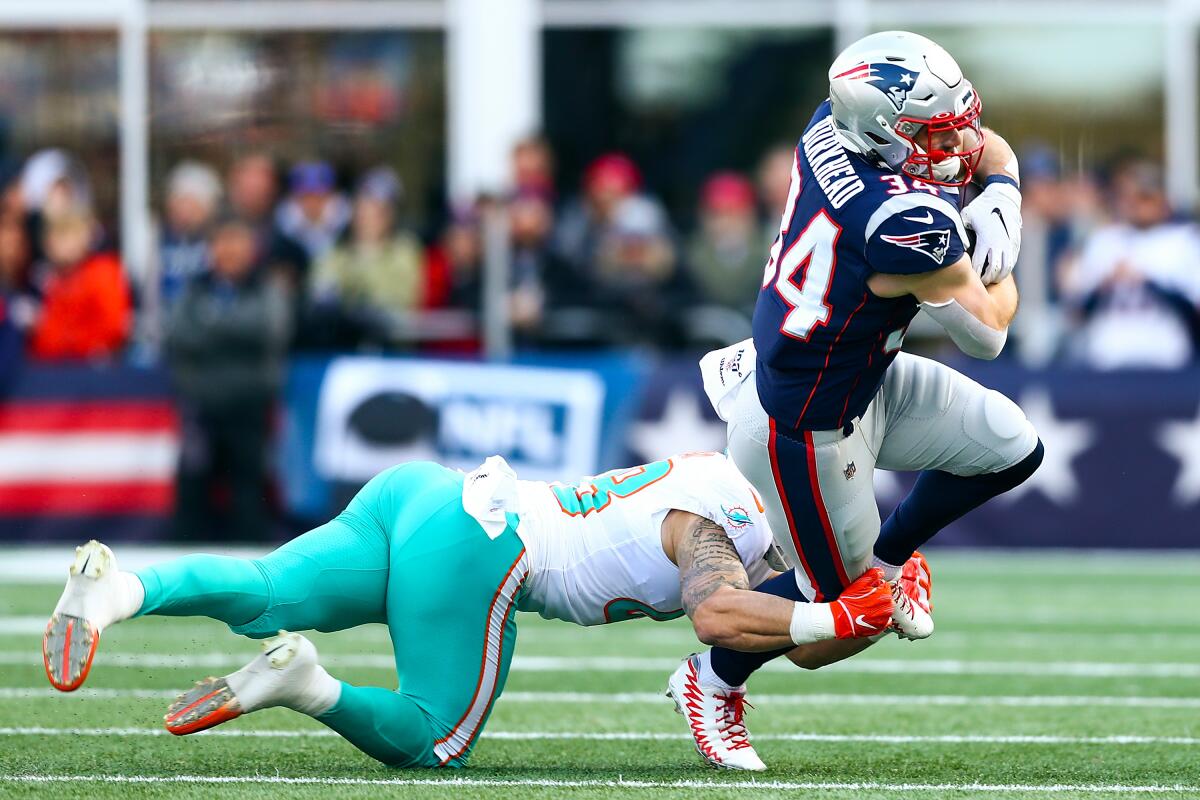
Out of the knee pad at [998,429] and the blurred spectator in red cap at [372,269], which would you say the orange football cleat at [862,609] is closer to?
the knee pad at [998,429]

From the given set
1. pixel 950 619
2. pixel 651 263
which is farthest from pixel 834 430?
pixel 651 263

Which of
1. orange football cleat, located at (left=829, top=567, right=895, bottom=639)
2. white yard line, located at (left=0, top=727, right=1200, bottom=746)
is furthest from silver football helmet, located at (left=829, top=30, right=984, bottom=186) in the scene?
white yard line, located at (left=0, top=727, right=1200, bottom=746)

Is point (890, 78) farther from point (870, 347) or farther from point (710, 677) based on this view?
point (710, 677)

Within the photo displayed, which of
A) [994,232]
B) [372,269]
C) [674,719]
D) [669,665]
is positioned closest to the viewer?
[994,232]

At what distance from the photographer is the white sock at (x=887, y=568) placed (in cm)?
541

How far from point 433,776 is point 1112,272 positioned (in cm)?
750

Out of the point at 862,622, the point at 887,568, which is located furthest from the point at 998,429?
the point at 862,622

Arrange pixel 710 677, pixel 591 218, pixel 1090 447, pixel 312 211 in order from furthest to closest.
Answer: pixel 312 211
pixel 591 218
pixel 1090 447
pixel 710 677

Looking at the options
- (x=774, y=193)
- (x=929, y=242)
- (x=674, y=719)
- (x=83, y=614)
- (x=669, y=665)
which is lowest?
(x=669, y=665)

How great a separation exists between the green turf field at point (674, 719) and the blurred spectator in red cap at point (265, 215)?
303cm

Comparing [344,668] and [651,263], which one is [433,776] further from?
[651,263]

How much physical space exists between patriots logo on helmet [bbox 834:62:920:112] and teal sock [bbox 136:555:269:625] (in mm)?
1889

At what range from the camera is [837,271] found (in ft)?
16.0

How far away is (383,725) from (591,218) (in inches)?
287
